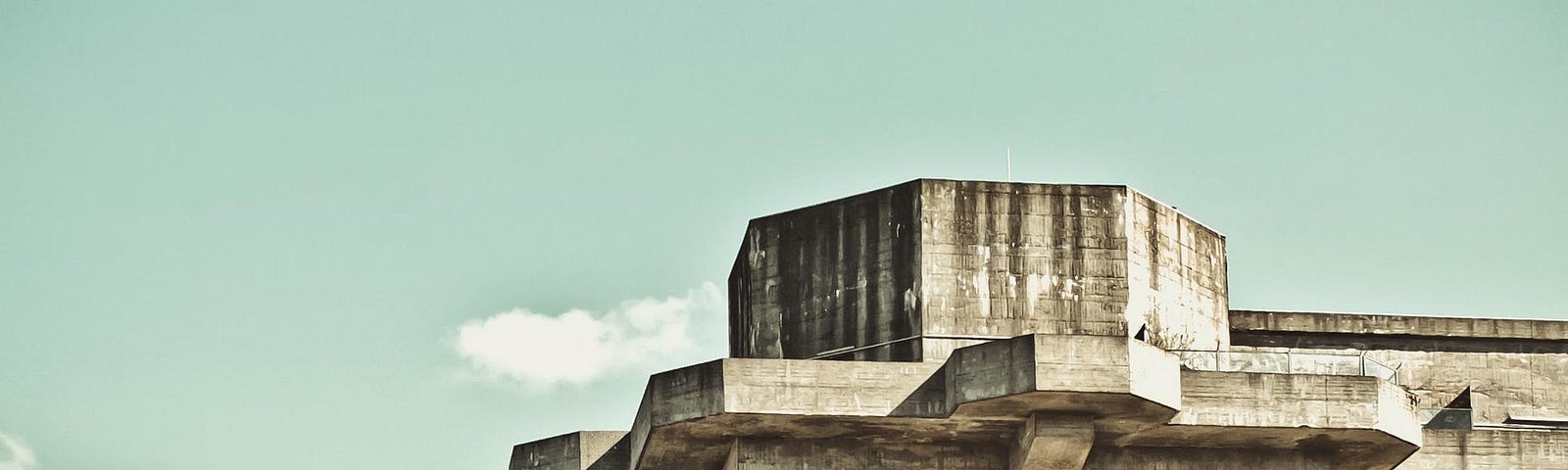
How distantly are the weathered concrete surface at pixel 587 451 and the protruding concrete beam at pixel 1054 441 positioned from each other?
7758 mm

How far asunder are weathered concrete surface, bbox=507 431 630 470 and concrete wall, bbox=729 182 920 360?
2.99 m

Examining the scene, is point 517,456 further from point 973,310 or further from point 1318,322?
point 1318,322

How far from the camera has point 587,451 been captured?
44875 millimetres

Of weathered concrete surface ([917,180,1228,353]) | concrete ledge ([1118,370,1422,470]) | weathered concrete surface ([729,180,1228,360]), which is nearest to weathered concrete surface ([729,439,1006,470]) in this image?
weathered concrete surface ([729,180,1228,360])

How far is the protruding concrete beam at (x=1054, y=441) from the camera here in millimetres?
39812

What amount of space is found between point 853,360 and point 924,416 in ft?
6.56

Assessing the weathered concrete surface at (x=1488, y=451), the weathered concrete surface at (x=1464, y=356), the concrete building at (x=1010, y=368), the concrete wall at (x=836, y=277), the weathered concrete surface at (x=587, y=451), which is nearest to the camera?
the concrete building at (x=1010, y=368)

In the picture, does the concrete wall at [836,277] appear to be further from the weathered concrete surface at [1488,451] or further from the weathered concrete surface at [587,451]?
the weathered concrete surface at [1488,451]

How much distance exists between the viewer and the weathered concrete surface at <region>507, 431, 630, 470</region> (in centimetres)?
4481

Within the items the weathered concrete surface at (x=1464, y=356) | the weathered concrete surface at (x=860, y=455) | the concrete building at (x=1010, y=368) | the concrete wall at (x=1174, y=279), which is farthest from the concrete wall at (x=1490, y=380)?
the weathered concrete surface at (x=860, y=455)

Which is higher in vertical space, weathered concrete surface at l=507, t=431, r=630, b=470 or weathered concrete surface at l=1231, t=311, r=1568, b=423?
weathered concrete surface at l=1231, t=311, r=1568, b=423

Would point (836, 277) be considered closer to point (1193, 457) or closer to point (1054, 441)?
point (1054, 441)

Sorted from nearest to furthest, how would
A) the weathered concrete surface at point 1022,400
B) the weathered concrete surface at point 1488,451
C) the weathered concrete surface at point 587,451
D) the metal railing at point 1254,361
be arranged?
the weathered concrete surface at point 1022,400, the metal railing at point 1254,361, the weathered concrete surface at point 1488,451, the weathered concrete surface at point 587,451

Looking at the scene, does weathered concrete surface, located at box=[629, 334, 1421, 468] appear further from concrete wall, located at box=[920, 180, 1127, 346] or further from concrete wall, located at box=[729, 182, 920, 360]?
concrete wall, located at box=[920, 180, 1127, 346]
